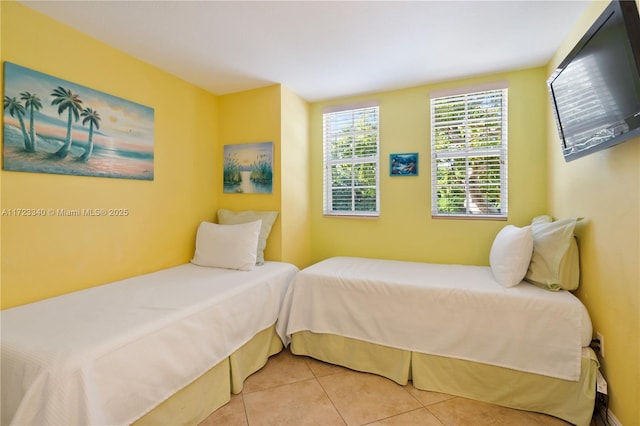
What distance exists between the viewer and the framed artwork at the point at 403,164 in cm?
297

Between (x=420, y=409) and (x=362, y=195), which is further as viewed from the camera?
(x=362, y=195)

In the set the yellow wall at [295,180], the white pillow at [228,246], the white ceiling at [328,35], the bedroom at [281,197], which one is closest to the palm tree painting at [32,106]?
the bedroom at [281,197]

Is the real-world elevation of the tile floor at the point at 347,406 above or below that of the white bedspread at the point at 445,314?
below

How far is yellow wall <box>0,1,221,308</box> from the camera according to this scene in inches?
68.4

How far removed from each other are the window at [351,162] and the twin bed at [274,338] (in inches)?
34.2

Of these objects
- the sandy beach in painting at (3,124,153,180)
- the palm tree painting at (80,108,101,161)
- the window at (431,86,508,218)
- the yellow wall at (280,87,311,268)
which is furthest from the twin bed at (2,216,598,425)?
the palm tree painting at (80,108,101,161)

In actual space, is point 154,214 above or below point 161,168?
below

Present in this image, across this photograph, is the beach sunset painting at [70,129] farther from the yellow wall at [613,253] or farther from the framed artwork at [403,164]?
the yellow wall at [613,253]

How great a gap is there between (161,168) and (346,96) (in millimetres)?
2020

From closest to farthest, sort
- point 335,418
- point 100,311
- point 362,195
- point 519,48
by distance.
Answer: point 100,311, point 335,418, point 519,48, point 362,195

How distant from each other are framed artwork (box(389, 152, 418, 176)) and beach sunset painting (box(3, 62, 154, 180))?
226 cm

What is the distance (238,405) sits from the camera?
6.12ft

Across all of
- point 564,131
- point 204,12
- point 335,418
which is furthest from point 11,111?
point 564,131

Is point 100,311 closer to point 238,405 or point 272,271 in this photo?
point 238,405
